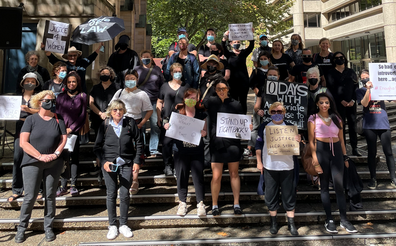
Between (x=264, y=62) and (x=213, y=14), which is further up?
(x=213, y=14)

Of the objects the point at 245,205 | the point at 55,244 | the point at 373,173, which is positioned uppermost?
the point at 373,173

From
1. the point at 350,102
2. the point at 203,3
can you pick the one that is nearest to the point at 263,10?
the point at 203,3

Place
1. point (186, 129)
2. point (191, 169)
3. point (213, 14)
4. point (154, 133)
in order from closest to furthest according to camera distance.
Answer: point (186, 129) < point (191, 169) < point (154, 133) < point (213, 14)

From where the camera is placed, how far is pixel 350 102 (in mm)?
5953

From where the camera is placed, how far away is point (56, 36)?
6.00 m

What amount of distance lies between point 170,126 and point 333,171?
8.61 ft

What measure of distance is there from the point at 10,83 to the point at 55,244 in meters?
8.06

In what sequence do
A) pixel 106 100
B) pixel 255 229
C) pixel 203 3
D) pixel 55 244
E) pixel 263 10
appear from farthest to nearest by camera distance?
pixel 263 10, pixel 203 3, pixel 106 100, pixel 255 229, pixel 55 244

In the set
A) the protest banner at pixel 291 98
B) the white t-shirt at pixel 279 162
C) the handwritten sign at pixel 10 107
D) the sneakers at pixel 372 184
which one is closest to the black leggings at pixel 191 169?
the white t-shirt at pixel 279 162

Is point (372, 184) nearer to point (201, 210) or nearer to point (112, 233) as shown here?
point (201, 210)

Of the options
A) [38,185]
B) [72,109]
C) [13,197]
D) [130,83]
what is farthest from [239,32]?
[13,197]

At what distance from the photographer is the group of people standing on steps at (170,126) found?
4.27m

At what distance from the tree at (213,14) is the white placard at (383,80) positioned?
46.1ft

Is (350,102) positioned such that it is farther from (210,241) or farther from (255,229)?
(210,241)
